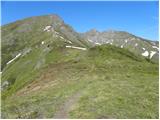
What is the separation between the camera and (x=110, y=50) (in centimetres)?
7625

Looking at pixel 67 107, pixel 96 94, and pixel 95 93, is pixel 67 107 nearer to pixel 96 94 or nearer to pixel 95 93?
pixel 96 94

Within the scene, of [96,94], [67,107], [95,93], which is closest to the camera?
[67,107]

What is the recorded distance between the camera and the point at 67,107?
3241 cm


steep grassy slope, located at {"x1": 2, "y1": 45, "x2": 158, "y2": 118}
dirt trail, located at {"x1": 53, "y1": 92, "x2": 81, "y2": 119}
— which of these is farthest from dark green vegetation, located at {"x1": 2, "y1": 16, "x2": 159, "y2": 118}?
dirt trail, located at {"x1": 53, "y1": 92, "x2": 81, "y2": 119}

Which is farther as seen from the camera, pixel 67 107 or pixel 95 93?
pixel 95 93

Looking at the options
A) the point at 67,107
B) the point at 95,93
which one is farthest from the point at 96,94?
the point at 67,107

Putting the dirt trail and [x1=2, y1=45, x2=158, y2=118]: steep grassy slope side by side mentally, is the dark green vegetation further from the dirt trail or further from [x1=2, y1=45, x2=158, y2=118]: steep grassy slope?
the dirt trail

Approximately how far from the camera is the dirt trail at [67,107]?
29719 mm

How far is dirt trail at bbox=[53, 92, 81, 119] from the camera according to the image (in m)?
29.7

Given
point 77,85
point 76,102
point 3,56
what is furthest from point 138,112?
point 3,56

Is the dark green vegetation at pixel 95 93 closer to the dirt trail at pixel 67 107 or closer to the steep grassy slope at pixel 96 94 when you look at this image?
the steep grassy slope at pixel 96 94

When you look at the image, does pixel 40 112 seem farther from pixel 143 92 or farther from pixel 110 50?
pixel 110 50

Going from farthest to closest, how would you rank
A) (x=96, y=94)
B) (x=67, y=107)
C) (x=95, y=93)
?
1. (x=95, y=93)
2. (x=96, y=94)
3. (x=67, y=107)

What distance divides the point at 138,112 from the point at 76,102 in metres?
6.67
